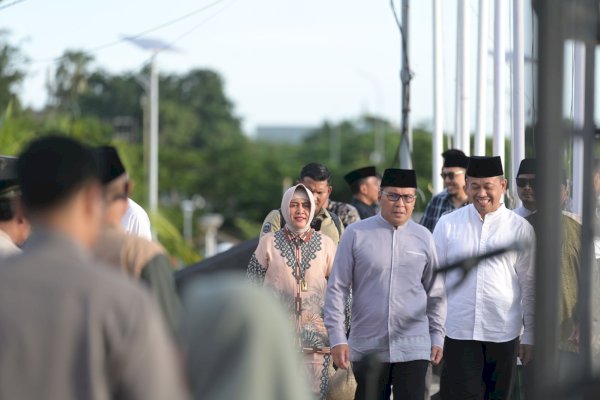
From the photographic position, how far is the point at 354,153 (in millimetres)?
95812

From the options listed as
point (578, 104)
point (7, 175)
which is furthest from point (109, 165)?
point (578, 104)

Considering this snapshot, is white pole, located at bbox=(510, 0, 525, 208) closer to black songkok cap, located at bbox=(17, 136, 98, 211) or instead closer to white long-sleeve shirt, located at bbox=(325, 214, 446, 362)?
white long-sleeve shirt, located at bbox=(325, 214, 446, 362)

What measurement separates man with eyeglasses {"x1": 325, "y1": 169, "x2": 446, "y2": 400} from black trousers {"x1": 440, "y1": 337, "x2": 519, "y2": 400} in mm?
518

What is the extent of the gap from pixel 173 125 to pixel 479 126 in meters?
91.0

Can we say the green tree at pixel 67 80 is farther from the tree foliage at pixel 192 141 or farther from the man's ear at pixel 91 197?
the man's ear at pixel 91 197

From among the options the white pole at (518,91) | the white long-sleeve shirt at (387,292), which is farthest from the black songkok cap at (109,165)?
the white pole at (518,91)

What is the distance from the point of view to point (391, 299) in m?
8.55

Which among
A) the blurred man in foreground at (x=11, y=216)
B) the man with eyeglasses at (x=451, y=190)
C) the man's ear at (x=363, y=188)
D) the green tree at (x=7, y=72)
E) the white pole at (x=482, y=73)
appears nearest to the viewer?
the blurred man in foreground at (x=11, y=216)

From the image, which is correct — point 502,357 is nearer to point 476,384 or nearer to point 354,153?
point 476,384

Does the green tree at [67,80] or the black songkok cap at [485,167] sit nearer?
the black songkok cap at [485,167]

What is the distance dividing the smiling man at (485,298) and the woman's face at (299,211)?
86cm

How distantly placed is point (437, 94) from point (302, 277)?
316 inches

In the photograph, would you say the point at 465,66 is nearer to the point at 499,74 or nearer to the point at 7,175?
the point at 499,74

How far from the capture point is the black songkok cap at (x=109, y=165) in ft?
18.6
